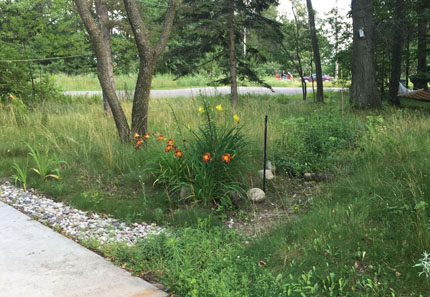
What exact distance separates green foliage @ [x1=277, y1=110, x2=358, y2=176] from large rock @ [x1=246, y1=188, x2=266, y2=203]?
0.90 meters

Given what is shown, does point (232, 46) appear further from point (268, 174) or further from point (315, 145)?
point (268, 174)

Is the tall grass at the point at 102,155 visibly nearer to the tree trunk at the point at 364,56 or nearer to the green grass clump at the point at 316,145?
the green grass clump at the point at 316,145

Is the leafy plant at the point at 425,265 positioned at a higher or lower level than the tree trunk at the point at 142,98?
lower

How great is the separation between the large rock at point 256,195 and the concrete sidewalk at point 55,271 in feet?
6.47

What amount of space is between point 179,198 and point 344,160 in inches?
90.6

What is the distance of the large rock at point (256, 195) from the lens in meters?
4.65

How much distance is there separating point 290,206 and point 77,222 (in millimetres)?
2374

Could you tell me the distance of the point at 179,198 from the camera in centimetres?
471

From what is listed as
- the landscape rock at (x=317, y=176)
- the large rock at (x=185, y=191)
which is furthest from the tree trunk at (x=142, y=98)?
the landscape rock at (x=317, y=176)

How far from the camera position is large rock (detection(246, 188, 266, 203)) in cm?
465

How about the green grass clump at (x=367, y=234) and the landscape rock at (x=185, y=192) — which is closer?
the green grass clump at (x=367, y=234)

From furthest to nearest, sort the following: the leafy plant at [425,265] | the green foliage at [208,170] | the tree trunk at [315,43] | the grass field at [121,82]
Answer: the grass field at [121,82], the tree trunk at [315,43], the green foliage at [208,170], the leafy plant at [425,265]

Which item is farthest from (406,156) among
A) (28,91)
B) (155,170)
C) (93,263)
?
(28,91)

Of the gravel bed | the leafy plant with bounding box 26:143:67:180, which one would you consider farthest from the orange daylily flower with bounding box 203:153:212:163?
the leafy plant with bounding box 26:143:67:180
